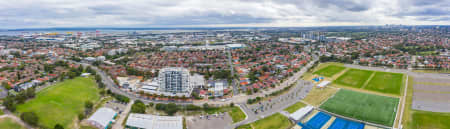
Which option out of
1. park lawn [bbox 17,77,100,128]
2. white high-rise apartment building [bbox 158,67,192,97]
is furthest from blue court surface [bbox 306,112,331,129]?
park lawn [bbox 17,77,100,128]

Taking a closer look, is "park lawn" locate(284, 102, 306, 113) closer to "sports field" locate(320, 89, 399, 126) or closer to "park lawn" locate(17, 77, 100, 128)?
"sports field" locate(320, 89, 399, 126)

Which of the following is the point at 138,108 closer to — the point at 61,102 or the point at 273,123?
the point at 61,102

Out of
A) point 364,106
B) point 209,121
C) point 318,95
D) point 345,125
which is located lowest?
point 345,125

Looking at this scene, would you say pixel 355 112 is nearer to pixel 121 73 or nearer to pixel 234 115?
pixel 234 115

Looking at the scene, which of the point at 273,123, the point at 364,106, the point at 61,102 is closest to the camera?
the point at 273,123

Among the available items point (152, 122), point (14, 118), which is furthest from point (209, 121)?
point (14, 118)
